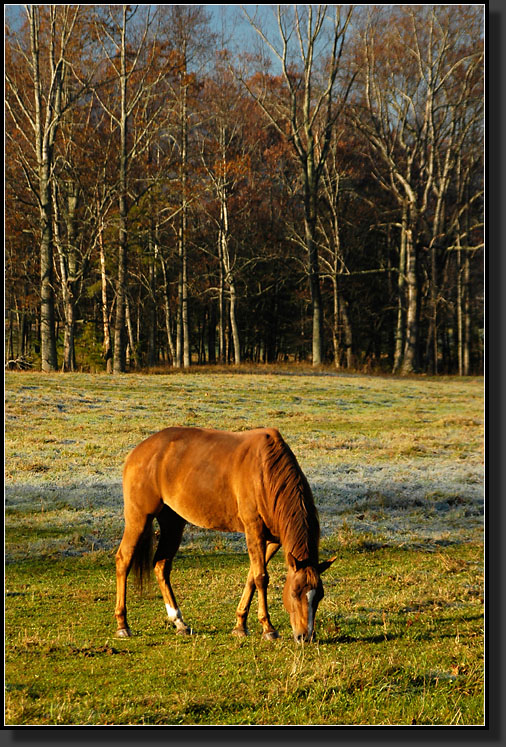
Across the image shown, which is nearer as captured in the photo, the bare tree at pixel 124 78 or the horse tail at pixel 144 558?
the horse tail at pixel 144 558

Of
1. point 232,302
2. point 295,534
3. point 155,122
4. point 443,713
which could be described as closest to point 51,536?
point 295,534

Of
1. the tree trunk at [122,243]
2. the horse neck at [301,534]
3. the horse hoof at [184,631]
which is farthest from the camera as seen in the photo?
the tree trunk at [122,243]

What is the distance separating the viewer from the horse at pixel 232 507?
16.5ft

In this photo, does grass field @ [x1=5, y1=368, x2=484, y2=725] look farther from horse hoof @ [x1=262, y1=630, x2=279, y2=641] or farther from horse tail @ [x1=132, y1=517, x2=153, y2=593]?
horse tail @ [x1=132, y1=517, x2=153, y2=593]

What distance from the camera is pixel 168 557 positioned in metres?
6.00

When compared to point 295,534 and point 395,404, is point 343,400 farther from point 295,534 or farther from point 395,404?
point 295,534

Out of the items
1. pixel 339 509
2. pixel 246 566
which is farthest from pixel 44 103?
pixel 246 566

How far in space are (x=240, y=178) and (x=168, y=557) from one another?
18185 millimetres

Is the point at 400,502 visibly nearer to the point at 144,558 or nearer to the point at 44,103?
the point at 144,558

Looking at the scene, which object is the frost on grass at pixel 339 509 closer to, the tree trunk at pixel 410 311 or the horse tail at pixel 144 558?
the horse tail at pixel 144 558

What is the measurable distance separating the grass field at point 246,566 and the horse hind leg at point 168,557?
0.55 ft

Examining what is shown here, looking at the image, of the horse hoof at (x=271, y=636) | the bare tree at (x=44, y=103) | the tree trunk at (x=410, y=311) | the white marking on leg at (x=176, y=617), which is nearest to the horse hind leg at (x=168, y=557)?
the white marking on leg at (x=176, y=617)

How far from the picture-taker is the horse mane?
5.04 metres

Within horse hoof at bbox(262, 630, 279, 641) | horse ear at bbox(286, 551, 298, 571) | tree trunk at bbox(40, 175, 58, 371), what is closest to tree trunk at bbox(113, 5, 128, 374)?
tree trunk at bbox(40, 175, 58, 371)
